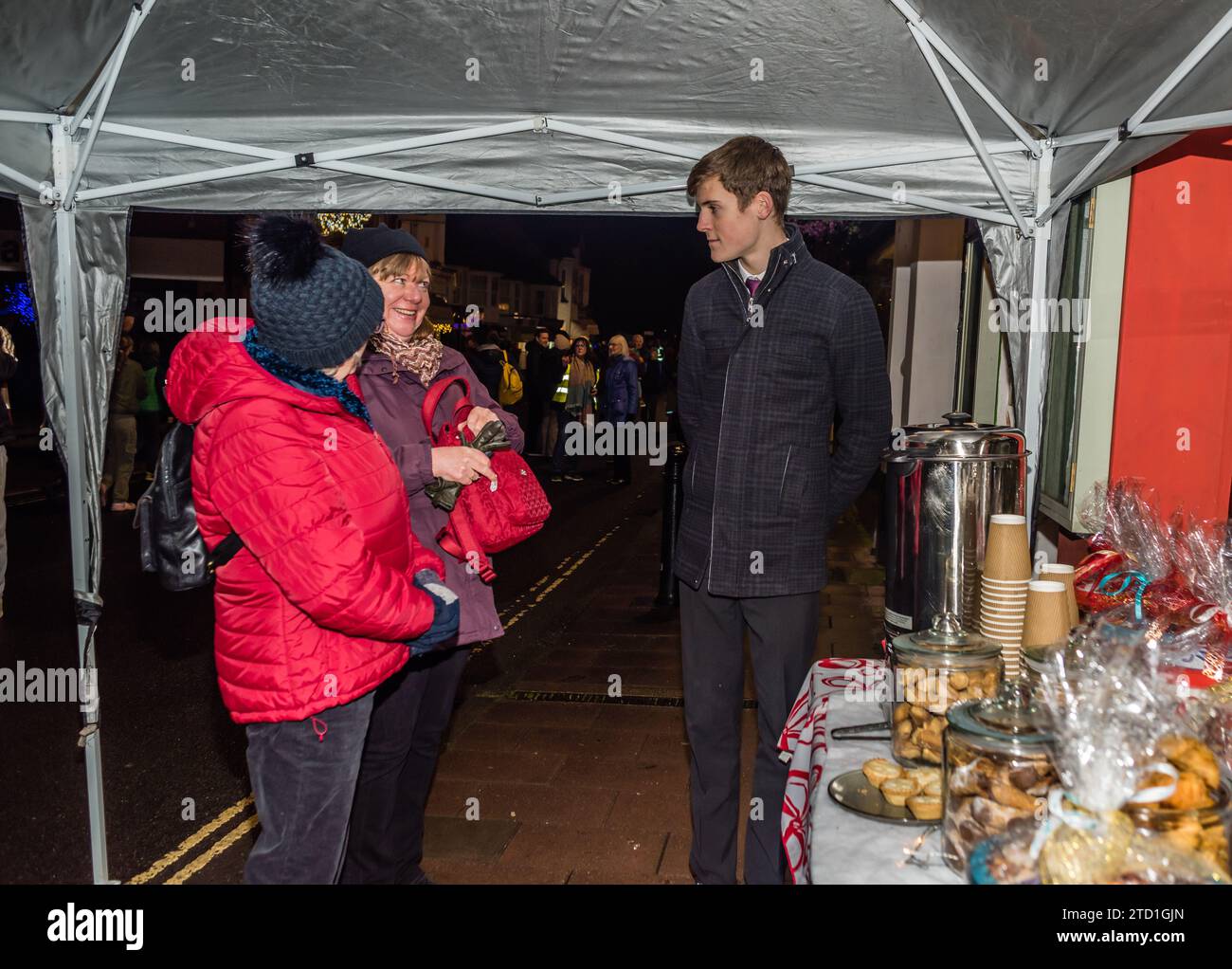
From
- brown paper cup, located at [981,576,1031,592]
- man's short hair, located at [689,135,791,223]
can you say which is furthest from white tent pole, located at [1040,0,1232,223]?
brown paper cup, located at [981,576,1031,592]

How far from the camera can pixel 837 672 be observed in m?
3.22

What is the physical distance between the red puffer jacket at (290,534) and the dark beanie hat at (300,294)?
95 millimetres

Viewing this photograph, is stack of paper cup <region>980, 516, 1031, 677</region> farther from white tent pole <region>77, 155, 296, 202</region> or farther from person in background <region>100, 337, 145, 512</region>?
person in background <region>100, 337, 145, 512</region>

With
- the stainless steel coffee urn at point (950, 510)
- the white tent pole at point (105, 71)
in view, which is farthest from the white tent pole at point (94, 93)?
the stainless steel coffee urn at point (950, 510)

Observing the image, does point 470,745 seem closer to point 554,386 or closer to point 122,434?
point 122,434

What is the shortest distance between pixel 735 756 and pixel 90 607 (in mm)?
2602

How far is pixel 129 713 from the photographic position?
6203 mm

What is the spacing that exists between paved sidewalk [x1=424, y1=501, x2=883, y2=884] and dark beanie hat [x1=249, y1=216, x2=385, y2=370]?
240 centimetres

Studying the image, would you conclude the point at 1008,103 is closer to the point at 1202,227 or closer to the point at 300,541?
the point at 1202,227

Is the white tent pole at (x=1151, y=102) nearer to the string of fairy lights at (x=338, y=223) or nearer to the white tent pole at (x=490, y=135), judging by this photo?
the white tent pole at (x=490, y=135)

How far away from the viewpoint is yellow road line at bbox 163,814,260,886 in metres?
4.27

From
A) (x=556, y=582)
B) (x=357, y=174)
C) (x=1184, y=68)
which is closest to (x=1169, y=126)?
(x=1184, y=68)

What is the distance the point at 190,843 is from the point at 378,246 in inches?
109
